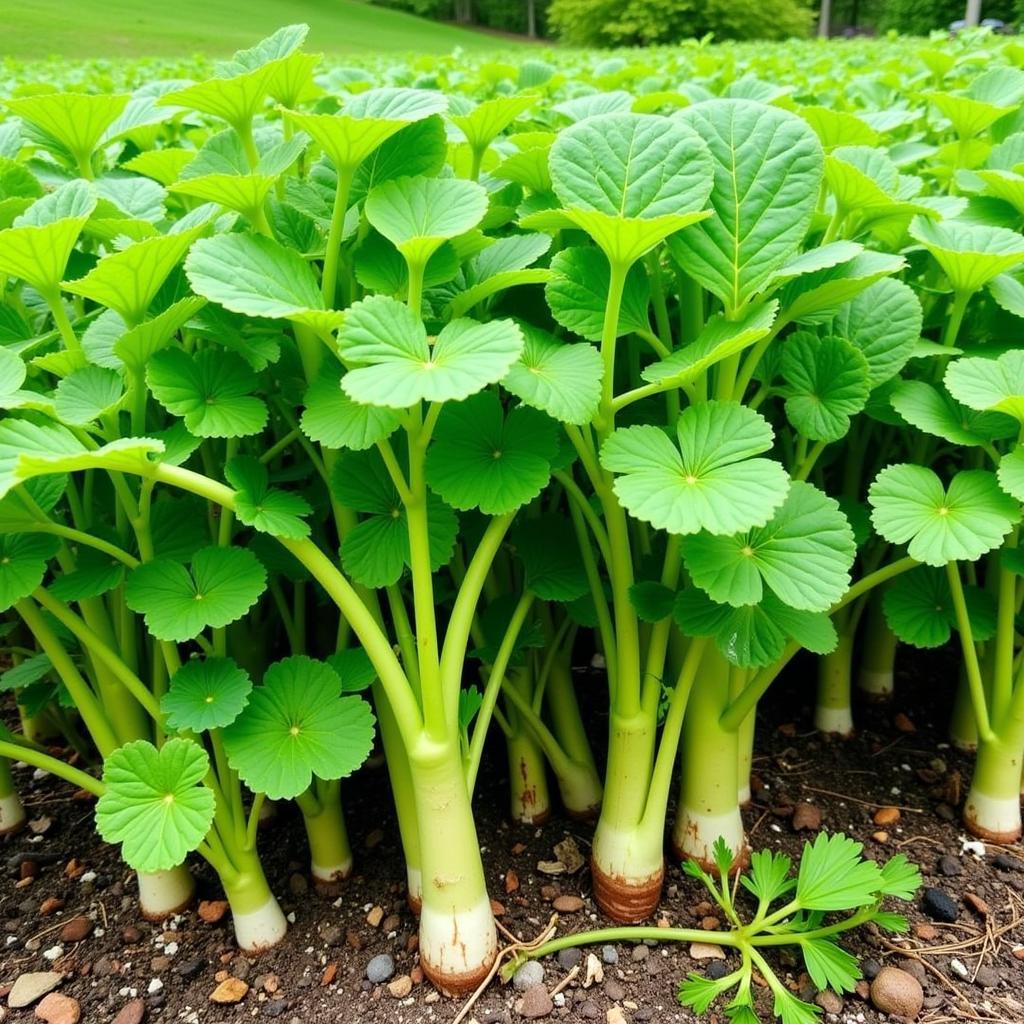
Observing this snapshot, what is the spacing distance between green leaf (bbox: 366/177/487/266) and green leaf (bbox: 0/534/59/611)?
537 millimetres

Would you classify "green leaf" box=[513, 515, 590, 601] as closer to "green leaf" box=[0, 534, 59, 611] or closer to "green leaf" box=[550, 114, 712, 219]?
"green leaf" box=[550, 114, 712, 219]

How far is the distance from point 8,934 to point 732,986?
100 cm

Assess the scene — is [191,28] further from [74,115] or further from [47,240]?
[47,240]

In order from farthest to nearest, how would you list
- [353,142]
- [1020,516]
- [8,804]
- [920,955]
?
1. [8,804]
2. [920,955]
3. [1020,516]
4. [353,142]

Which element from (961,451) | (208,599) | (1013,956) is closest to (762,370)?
(961,451)

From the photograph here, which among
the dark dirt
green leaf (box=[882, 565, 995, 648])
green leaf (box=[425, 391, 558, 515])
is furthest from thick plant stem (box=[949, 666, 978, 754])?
green leaf (box=[425, 391, 558, 515])

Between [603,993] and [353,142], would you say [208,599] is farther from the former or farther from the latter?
[603,993]

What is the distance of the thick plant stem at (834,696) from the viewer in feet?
5.08

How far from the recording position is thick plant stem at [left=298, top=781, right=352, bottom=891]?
1.22m

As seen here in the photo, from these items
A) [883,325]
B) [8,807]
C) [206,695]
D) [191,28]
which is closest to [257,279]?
[206,695]

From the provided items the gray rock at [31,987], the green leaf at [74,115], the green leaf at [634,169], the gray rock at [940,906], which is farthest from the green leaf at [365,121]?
the gray rock at [940,906]

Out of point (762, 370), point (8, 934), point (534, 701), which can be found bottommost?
point (8, 934)

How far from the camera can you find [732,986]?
1.11 meters

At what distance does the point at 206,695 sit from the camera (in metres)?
1.00
